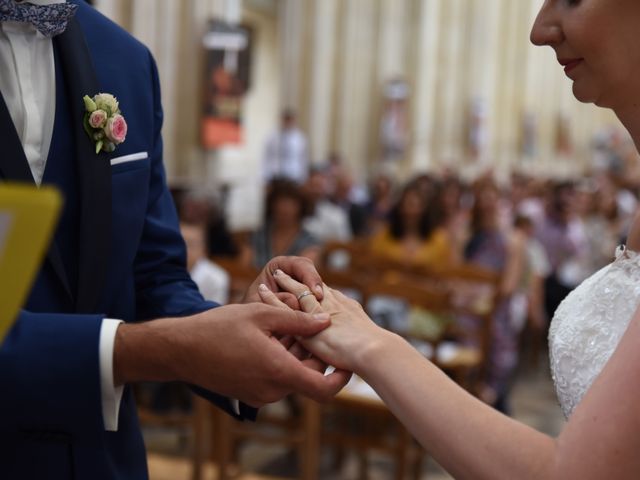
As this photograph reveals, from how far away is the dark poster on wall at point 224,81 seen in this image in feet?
33.0

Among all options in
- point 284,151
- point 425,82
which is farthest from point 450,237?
point 425,82

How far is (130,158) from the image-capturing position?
5.55 ft

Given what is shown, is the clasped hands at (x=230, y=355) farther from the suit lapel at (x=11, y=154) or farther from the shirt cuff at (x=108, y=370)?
the suit lapel at (x=11, y=154)

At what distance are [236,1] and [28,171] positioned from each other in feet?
31.8

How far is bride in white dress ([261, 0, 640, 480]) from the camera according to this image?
1288 mm

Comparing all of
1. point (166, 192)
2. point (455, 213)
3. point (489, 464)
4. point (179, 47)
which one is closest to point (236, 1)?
point (179, 47)

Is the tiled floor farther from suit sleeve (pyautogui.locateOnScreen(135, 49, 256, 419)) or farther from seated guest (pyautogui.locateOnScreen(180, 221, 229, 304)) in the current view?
suit sleeve (pyautogui.locateOnScreen(135, 49, 256, 419))

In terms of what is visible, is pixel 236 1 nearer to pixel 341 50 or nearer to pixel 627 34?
pixel 341 50

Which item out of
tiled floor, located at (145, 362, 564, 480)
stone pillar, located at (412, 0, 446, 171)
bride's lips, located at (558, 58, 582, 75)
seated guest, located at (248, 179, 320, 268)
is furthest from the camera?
stone pillar, located at (412, 0, 446, 171)

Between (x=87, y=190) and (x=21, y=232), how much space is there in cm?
89

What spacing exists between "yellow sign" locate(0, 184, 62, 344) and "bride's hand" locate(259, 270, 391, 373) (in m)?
0.88

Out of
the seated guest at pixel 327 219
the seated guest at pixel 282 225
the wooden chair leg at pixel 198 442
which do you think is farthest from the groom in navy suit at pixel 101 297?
the seated guest at pixel 327 219

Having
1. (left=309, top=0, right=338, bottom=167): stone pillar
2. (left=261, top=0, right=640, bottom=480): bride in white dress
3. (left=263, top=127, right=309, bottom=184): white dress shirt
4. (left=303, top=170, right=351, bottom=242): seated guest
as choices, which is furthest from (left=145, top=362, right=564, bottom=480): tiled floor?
(left=309, top=0, right=338, bottom=167): stone pillar

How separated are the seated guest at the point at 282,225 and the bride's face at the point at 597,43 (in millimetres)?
4440
